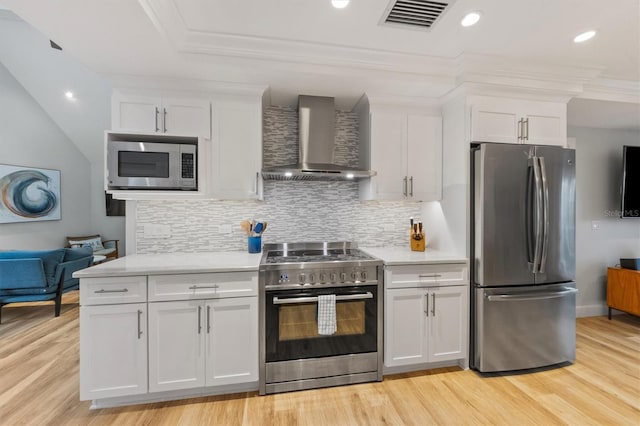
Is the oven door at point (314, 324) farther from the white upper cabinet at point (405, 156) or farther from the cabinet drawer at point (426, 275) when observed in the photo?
A: the white upper cabinet at point (405, 156)

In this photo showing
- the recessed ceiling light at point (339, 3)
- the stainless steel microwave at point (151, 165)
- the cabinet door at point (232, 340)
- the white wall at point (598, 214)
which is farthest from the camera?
the white wall at point (598, 214)

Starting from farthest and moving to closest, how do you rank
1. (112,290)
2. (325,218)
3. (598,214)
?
(598,214) → (325,218) → (112,290)

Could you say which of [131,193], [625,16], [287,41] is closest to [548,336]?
[625,16]

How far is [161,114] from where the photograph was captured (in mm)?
2320

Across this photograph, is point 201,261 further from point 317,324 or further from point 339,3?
point 339,3

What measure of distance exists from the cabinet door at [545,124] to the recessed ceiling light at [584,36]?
0.57 m

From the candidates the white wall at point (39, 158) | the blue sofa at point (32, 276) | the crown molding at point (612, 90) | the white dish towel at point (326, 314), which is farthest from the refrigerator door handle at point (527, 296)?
the white wall at point (39, 158)

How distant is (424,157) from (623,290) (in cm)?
295

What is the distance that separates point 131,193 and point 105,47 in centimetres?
100

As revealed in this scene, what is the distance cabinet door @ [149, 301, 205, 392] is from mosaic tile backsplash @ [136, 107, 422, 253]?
Result: 763mm

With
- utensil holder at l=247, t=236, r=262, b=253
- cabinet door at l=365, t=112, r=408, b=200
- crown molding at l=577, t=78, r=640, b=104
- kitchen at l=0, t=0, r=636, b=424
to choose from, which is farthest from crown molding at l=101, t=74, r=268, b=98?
crown molding at l=577, t=78, r=640, b=104

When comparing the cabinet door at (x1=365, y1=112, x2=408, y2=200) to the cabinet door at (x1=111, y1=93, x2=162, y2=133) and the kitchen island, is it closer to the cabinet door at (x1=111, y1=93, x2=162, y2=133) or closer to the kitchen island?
the kitchen island

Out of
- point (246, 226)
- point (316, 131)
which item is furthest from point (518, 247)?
point (246, 226)

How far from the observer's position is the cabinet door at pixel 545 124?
2518 millimetres
